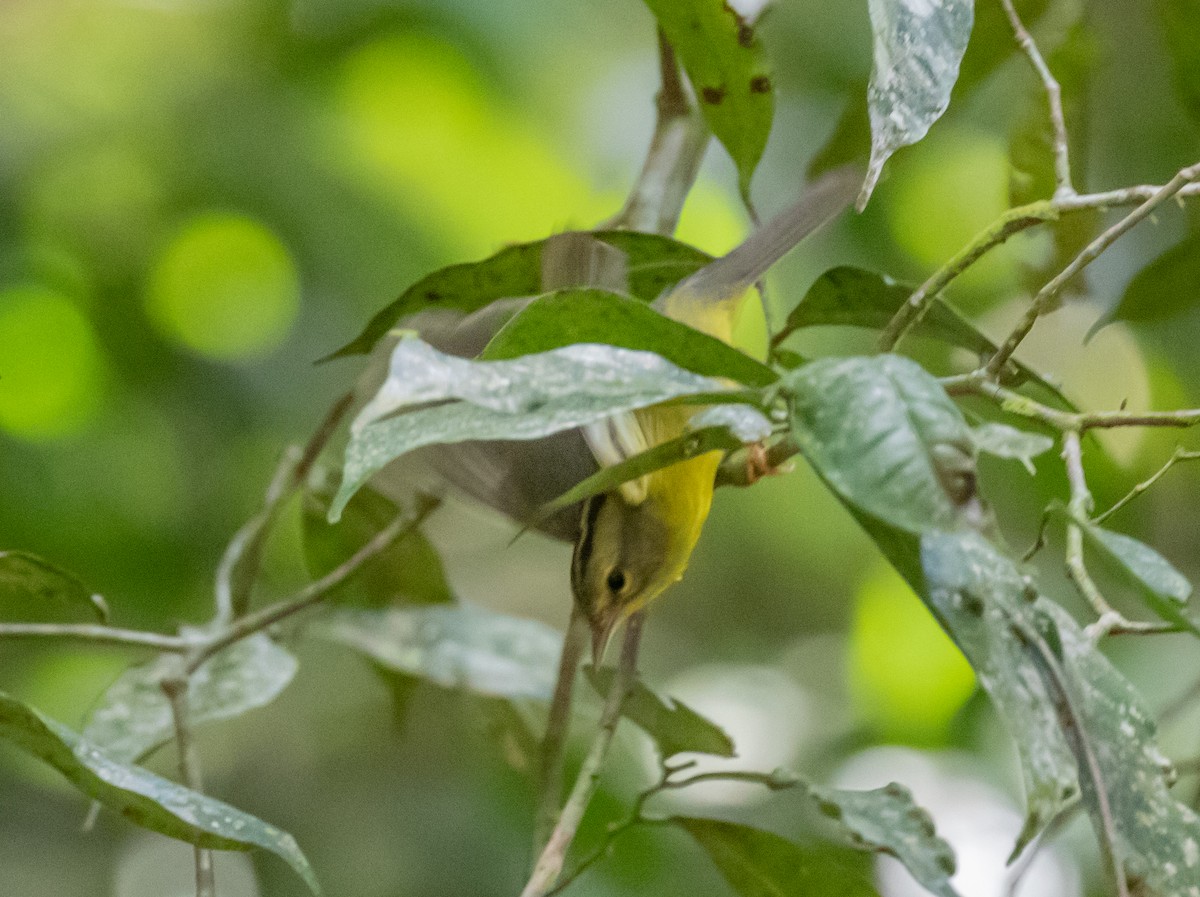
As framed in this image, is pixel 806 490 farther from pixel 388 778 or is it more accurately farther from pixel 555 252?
pixel 555 252

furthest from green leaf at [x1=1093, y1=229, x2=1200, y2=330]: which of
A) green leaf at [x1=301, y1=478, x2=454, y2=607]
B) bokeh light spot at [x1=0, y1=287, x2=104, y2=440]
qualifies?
bokeh light spot at [x1=0, y1=287, x2=104, y2=440]

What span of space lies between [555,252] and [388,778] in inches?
58.8

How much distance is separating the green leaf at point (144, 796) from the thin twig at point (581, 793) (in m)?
0.17

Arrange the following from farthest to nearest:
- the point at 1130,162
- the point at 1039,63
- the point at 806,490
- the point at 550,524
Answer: the point at 806,490, the point at 1130,162, the point at 550,524, the point at 1039,63

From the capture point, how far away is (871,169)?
1.74ft

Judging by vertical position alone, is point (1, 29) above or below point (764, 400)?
above

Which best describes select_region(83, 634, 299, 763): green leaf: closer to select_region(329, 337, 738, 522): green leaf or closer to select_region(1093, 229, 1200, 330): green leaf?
select_region(329, 337, 738, 522): green leaf

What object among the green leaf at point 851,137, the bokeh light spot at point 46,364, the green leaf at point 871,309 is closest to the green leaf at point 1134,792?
the green leaf at point 871,309

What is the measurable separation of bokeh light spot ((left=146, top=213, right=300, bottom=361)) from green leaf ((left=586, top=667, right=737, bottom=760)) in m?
1.27

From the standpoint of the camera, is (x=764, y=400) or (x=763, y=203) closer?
(x=764, y=400)

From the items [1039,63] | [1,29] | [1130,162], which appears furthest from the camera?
[1,29]

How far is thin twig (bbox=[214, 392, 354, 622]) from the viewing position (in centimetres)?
116

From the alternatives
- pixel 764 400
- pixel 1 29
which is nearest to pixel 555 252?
pixel 764 400

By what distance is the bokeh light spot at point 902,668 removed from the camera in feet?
6.55
